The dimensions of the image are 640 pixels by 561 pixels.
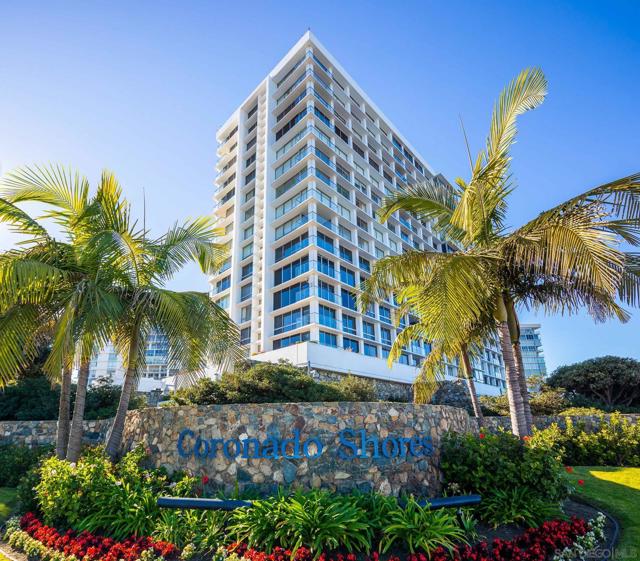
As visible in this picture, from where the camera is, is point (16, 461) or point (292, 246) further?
point (292, 246)

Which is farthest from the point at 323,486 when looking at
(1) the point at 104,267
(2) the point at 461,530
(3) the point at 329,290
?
(3) the point at 329,290

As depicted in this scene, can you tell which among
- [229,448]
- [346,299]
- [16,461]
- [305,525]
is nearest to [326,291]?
[346,299]

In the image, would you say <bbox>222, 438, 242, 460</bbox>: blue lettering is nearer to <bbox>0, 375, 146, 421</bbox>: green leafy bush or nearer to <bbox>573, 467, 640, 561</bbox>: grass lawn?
<bbox>573, 467, 640, 561</bbox>: grass lawn

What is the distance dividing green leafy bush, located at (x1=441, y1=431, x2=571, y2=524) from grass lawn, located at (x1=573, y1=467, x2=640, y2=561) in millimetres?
944

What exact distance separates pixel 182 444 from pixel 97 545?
2.38m

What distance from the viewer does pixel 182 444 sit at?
28.7 ft

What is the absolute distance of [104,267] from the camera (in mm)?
9828

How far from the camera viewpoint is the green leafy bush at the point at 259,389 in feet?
45.2

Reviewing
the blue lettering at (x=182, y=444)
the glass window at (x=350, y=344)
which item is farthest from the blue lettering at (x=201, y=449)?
the glass window at (x=350, y=344)

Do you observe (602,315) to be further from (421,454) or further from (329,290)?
(329,290)

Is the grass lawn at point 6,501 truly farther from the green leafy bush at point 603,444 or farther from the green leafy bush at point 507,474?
the green leafy bush at point 603,444

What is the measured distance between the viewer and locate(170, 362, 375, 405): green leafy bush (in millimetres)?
13766

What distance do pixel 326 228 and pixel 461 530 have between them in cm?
3389

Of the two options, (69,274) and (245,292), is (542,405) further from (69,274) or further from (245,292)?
(245,292)
